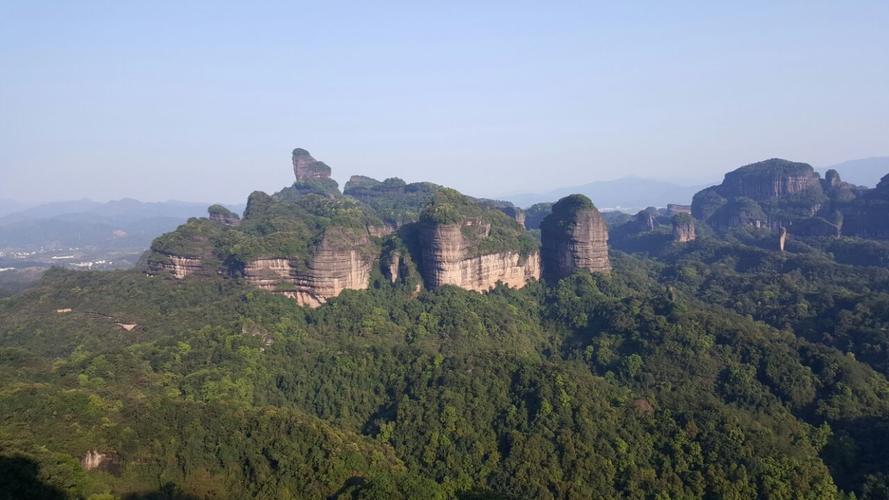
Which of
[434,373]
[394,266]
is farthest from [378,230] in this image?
[434,373]

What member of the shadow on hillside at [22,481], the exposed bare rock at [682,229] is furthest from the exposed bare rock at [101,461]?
the exposed bare rock at [682,229]

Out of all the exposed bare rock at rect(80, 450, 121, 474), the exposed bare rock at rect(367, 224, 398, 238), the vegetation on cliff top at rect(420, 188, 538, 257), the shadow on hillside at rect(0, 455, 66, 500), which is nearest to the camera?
the shadow on hillside at rect(0, 455, 66, 500)

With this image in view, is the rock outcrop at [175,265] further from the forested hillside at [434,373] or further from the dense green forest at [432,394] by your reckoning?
the dense green forest at [432,394]

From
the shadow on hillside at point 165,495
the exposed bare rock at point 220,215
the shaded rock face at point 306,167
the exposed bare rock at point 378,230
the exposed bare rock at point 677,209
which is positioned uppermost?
the shaded rock face at point 306,167

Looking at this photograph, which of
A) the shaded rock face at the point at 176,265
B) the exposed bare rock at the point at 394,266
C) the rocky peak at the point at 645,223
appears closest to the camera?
the shaded rock face at the point at 176,265

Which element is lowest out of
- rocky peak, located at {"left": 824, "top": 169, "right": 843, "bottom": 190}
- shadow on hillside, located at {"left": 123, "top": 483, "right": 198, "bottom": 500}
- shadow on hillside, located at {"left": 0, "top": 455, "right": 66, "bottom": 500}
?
shadow on hillside, located at {"left": 123, "top": 483, "right": 198, "bottom": 500}

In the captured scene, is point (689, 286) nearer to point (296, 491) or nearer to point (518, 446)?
point (518, 446)

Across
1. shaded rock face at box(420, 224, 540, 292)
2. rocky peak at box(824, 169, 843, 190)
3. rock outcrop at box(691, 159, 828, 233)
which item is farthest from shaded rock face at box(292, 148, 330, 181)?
rocky peak at box(824, 169, 843, 190)

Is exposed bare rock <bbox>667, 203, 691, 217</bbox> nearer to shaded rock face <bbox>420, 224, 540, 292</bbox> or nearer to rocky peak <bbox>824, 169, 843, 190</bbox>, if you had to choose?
rocky peak <bbox>824, 169, 843, 190</bbox>
